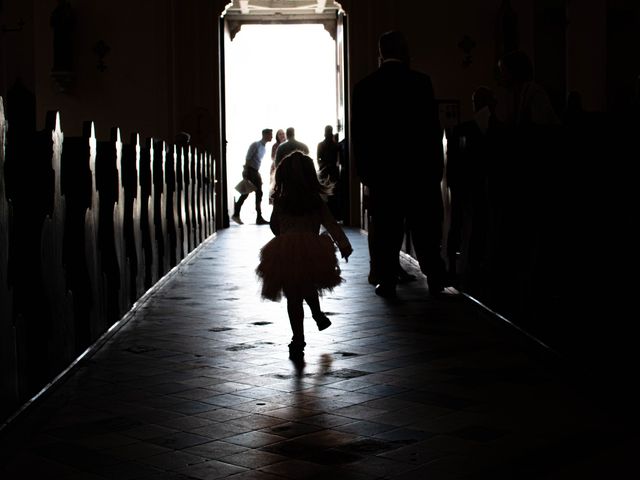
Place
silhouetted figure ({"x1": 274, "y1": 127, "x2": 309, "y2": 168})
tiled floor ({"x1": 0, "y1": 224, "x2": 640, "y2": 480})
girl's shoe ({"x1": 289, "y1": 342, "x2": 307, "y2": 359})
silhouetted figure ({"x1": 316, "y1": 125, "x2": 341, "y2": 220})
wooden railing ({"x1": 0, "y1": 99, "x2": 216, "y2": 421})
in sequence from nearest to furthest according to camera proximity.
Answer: tiled floor ({"x1": 0, "y1": 224, "x2": 640, "y2": 480}) → wooden railing ({"x1": 0, "y1": 99, "x2": 216, "y2": 421}) → girl's shoe ({"x1": 289, "y1": 342, "x2": 307, "y2": 359}) → silhouetted figure ({"x1": 274, "y1": 127, "x2": 309, "y2": 168}) → silhouetted figure ({"x1": 316, "y1": 125, "x2": 341, "y2": 220})

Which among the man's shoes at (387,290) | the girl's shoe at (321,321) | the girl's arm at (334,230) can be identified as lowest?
the man's shoes at (387,290)

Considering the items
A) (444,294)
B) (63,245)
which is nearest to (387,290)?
(444,294)

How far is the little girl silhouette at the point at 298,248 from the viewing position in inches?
168

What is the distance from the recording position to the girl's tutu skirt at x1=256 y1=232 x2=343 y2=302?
428 cm

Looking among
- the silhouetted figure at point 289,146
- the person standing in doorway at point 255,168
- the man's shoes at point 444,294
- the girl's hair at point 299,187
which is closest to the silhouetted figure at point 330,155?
the person standing in doorway at point 255,168

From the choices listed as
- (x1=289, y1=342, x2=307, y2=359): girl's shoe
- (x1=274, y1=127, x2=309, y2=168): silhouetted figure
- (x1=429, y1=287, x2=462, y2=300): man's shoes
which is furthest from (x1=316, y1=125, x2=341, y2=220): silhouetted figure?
(x1=289, y1=342, x2=307, y2=359): girl's shoe

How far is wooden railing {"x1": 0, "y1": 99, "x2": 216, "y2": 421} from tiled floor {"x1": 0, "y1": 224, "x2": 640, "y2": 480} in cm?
14

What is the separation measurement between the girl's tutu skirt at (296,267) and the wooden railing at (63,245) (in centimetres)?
79

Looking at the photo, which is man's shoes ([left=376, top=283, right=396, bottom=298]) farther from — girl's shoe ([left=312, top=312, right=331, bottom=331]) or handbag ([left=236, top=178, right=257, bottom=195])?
handbag ([left=236, top=178, right=257, bottom=195])

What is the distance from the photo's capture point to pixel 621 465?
2523 mm

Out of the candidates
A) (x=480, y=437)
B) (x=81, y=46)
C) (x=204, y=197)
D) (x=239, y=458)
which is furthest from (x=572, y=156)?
(x=81, y=46)

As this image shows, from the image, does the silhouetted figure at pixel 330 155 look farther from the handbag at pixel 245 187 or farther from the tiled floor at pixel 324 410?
the tiled floor at pixel 324 410

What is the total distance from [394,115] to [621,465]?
378 centimetres

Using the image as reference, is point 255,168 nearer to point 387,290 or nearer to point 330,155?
point 330,155
